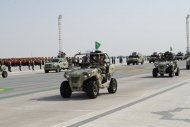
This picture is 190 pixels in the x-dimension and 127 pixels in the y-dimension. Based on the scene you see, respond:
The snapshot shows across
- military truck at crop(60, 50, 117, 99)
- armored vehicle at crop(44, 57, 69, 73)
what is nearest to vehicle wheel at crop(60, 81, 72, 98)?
military truck at crop(60, 50, 117, 99)

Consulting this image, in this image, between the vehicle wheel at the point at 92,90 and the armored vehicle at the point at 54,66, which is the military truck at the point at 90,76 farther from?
the armored vehicle at the point at 54,66

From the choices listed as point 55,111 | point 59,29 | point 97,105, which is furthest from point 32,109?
point 59,29

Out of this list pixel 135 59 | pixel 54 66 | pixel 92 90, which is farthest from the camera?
pixel 135 59

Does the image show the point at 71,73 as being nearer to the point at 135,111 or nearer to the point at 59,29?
the point at 135,111

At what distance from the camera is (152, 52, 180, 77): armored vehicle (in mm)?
31562

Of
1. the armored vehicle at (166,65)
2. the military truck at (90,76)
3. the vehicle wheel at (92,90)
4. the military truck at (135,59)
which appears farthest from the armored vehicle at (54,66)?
the vehicle wheel at (92,90)

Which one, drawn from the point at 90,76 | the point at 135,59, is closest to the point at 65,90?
the point at 90,76

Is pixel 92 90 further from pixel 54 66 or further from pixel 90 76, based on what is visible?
pixel 54 66

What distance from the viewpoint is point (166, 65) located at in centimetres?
3162

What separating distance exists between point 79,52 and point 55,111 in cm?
600

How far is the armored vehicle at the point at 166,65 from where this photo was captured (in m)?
31.6

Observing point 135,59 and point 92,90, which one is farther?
point 135,59

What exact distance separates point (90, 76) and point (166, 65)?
15.3 m

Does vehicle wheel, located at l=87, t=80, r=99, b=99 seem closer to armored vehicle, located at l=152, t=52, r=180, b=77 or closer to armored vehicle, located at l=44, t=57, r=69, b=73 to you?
armored vehicle, located at l=152, t=52, r=180, b=77
